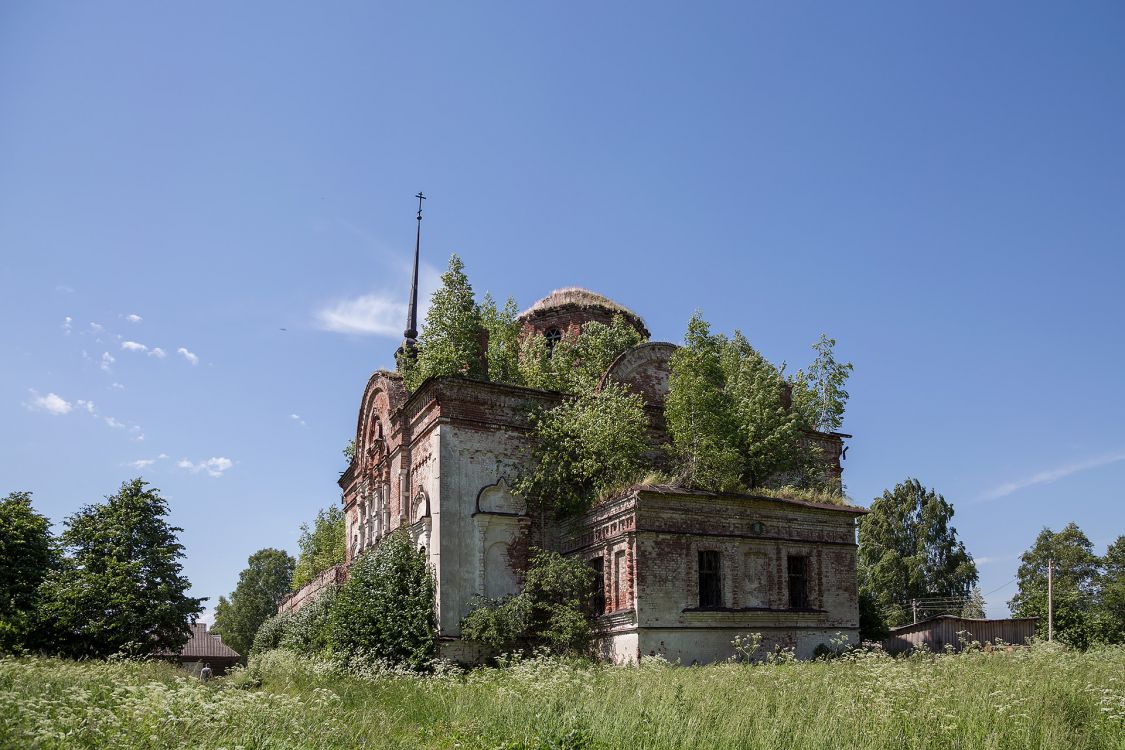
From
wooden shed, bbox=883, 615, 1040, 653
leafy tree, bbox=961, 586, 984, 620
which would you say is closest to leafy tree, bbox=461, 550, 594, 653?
wooden shed, bbox=883, 615, 1040, 653

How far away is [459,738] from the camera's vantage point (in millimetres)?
10336

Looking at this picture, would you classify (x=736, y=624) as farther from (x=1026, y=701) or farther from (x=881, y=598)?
(x=881, y=598)

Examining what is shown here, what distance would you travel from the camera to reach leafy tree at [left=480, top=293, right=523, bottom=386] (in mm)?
29141

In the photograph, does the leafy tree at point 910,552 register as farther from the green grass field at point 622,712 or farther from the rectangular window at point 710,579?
the green grass field at point 622,712

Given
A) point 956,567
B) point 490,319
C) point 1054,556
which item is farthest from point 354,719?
point 1054,556

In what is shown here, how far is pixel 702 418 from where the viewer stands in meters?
22.8

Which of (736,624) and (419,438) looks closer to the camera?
(736,624)

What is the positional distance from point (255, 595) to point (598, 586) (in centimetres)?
4753

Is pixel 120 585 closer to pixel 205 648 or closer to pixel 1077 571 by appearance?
pixel 205 648

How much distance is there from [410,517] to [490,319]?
1015cm

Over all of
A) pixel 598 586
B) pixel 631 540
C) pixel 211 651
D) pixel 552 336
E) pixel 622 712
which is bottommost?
pixel 211 651

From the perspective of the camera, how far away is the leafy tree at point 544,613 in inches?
821

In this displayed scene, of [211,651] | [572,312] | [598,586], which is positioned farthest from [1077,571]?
[211,651]

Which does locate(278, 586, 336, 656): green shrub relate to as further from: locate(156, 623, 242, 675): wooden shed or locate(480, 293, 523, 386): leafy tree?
locate(156, 623, 242, 675): wooden shed
